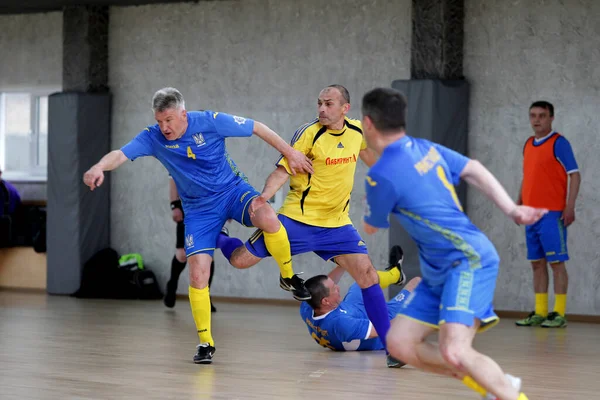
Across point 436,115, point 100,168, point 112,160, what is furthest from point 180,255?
point 100,168

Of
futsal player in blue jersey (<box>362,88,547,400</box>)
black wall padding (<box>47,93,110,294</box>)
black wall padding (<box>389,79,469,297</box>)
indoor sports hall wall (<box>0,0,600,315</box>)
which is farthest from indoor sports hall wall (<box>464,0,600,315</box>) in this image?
futsal player in blue jersey (<box>362,88,547,400</box>)

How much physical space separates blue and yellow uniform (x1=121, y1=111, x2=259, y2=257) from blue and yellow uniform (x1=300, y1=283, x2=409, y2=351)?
0.90 m

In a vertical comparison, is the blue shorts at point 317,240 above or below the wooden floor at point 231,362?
above

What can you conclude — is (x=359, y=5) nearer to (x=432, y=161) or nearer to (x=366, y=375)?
(x=366, y=375)

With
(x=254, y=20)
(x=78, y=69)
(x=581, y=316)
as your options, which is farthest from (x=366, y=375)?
(x=78, y=69)

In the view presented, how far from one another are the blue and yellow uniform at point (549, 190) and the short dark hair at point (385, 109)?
16.1 ft

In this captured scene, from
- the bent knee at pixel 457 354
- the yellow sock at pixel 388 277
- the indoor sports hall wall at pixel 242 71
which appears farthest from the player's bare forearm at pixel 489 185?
the indoor sports hall wall at pixel 242 71

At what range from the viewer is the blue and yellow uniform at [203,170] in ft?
18.7

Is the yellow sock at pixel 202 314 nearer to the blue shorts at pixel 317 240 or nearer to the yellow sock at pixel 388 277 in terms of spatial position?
the blue shorts at pixel 317 240

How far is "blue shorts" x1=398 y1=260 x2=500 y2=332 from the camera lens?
352 centimetres

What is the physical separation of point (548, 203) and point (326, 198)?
323 cm

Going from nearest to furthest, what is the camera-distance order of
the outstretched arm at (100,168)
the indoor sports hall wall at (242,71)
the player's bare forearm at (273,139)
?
1. the outstretched arm at (100,168)
2. the player's bare forearm at (273,139)
3. the indoor sports hall wall at (242,71)

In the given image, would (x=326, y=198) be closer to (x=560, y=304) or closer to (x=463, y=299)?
(x=463, y=299)

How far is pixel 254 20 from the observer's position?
10.4 meters
